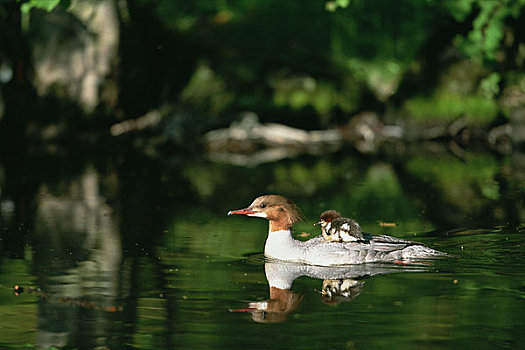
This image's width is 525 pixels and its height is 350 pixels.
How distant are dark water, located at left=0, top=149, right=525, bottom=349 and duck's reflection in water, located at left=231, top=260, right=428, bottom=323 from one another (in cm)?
2

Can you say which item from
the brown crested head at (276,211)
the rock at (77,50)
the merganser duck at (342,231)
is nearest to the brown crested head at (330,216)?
the merganser duck at (342,231)

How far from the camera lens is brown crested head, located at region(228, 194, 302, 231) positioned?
9992mm

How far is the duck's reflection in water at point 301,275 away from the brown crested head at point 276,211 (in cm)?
38

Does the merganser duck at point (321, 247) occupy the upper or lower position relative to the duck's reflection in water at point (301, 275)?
upper

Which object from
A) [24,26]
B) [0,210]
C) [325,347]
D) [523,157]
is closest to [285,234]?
[325,347]

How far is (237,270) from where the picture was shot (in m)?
9.51

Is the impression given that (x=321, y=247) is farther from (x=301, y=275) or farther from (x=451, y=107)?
(x=451, y=107)

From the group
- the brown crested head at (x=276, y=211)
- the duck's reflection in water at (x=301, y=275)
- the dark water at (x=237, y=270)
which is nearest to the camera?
the dark water at (x=237, y=270)

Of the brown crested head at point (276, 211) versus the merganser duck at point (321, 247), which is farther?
the brown crested head at point (276, 211)

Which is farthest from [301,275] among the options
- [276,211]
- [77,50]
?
[77,50]

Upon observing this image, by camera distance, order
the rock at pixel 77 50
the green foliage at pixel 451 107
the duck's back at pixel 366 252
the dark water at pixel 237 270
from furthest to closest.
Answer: the green foliage at pixel 451 107 < the rock at pixel 77 50 < the duck's back at pixel 366 252 < the dark water at pixel 237 270

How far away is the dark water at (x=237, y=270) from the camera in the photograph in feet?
23.0

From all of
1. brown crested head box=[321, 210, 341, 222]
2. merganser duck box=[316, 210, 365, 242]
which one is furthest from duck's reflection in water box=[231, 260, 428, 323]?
brown crested head box=[321, 210, 341, 222]

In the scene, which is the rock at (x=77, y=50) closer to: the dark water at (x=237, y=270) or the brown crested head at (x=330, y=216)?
the dark water at (x=237, y=270)
